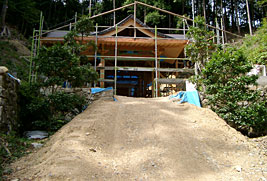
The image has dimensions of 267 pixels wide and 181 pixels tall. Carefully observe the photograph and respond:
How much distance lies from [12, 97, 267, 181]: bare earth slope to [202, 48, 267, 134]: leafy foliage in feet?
1.56

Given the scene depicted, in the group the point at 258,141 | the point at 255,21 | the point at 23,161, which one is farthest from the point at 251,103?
the point at 255,21

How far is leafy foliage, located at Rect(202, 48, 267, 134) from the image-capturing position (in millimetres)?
5602

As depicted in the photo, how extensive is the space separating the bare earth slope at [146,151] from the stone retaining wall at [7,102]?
1208mm

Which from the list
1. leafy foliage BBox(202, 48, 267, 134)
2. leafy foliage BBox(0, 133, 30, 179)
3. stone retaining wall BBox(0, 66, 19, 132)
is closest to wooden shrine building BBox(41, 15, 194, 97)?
leafy foliage BBox(202, 48, 267, 134)

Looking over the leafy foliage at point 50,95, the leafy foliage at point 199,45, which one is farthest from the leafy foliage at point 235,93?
the leafy foliage at point 50,95

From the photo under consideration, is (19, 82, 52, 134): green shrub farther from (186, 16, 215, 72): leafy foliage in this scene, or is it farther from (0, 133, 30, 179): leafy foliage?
(186, 16, 215, 72): leafy foliage

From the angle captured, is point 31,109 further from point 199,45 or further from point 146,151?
point 199,45

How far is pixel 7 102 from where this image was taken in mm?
5062

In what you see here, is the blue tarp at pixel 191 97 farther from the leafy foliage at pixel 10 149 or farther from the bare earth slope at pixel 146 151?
the leafy foliage at pixel 10 149

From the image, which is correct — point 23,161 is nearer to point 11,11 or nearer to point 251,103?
point 251,103

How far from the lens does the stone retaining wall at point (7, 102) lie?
4.79 metres

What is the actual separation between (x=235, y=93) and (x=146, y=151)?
11.2 feet

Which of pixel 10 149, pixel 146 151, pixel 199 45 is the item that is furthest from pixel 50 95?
pixel 199 45

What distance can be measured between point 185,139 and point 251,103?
2.65m
